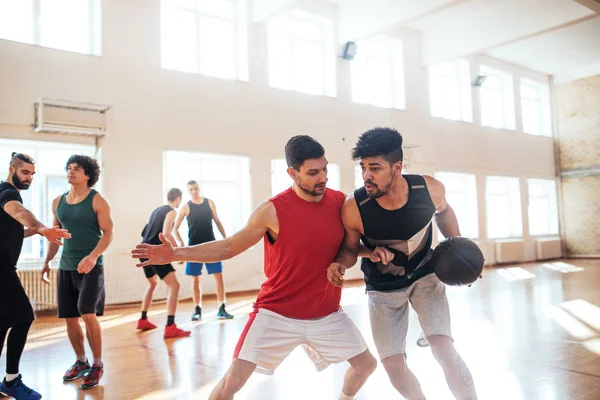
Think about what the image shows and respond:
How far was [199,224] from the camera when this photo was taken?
6.14 meters

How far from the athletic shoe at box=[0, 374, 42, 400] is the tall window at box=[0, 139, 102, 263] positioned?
4284mm

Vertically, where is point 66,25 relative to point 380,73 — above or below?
below

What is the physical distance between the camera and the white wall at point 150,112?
7.03 m

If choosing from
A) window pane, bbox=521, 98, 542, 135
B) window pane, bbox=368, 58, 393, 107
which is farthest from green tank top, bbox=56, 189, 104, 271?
window pane, bbox=521, 98, 542, 135

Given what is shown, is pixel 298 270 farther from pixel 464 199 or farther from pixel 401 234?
pixel 464 199

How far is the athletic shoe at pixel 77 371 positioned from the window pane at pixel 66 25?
17.7 feet

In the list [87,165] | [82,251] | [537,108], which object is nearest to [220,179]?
[87,165]

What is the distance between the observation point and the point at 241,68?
30.3 ft

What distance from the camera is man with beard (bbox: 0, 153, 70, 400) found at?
302 cm

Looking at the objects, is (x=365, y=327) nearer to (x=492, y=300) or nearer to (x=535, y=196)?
(x=492, y=300)

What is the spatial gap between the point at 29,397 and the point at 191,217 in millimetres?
3208

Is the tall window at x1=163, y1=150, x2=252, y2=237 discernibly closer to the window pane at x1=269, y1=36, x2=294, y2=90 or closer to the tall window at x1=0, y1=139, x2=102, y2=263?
the tall window at x1=0, y1=139, x2=102, y2=263

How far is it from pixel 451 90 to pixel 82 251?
1181cm

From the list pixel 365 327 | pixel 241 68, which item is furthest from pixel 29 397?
pixel 241 68
